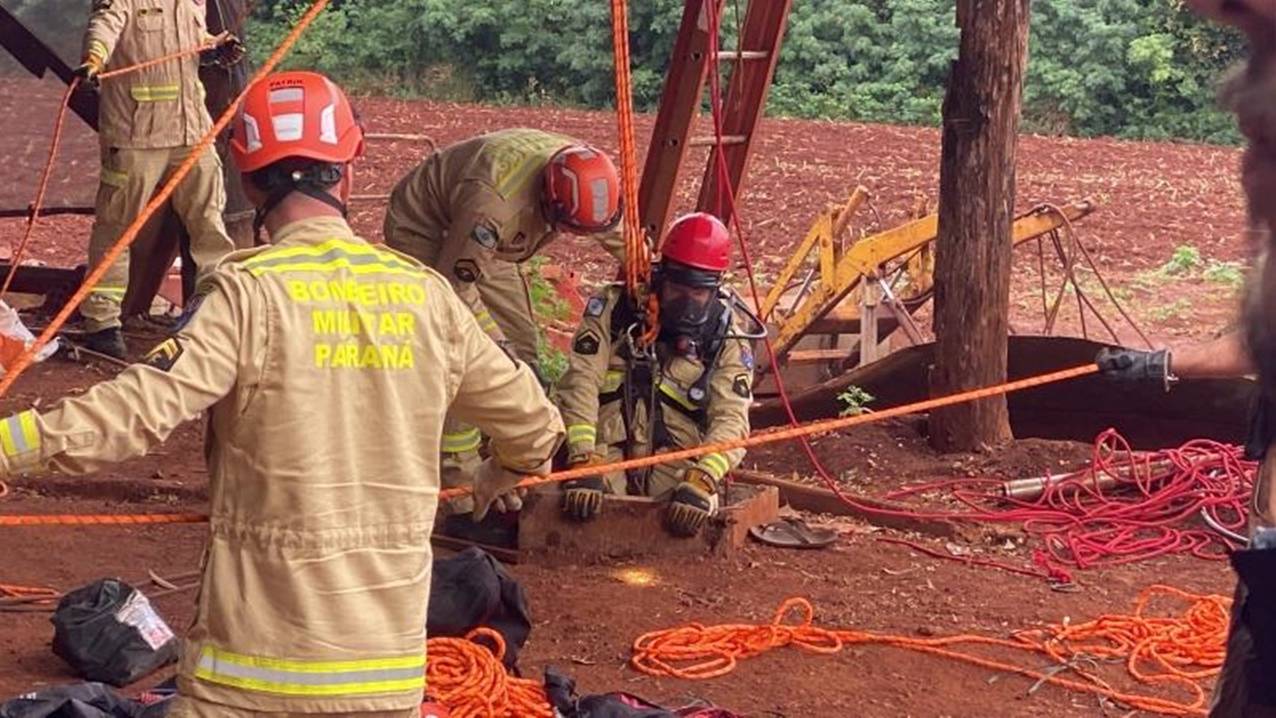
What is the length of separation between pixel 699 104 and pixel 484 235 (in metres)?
2.54

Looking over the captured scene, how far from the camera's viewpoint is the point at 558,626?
6.68m

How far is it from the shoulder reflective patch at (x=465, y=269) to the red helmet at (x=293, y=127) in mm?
3639

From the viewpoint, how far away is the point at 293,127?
3.73 m

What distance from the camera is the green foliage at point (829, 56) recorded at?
3139cm

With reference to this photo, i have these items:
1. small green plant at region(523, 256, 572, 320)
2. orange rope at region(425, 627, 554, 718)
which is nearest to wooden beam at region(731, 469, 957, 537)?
small green plant at region(523, 256, 572, 320)

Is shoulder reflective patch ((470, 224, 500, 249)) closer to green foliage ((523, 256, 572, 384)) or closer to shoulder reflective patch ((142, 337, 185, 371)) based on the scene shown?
green foliage ((523, 256, 572, 384))

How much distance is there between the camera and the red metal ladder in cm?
957

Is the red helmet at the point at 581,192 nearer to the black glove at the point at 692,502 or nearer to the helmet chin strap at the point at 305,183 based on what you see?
the black glove at the point at 692,502

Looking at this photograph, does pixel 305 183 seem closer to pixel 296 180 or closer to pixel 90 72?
pixel 296 180

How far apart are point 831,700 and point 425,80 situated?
3040 cm

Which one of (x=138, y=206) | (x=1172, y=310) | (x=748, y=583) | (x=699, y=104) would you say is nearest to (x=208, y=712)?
(x=748, y=583)

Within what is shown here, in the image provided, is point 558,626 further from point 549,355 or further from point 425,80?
point 425,80

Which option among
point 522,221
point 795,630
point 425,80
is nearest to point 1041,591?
point 795,630

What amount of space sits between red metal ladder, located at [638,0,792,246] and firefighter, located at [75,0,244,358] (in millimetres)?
2333
